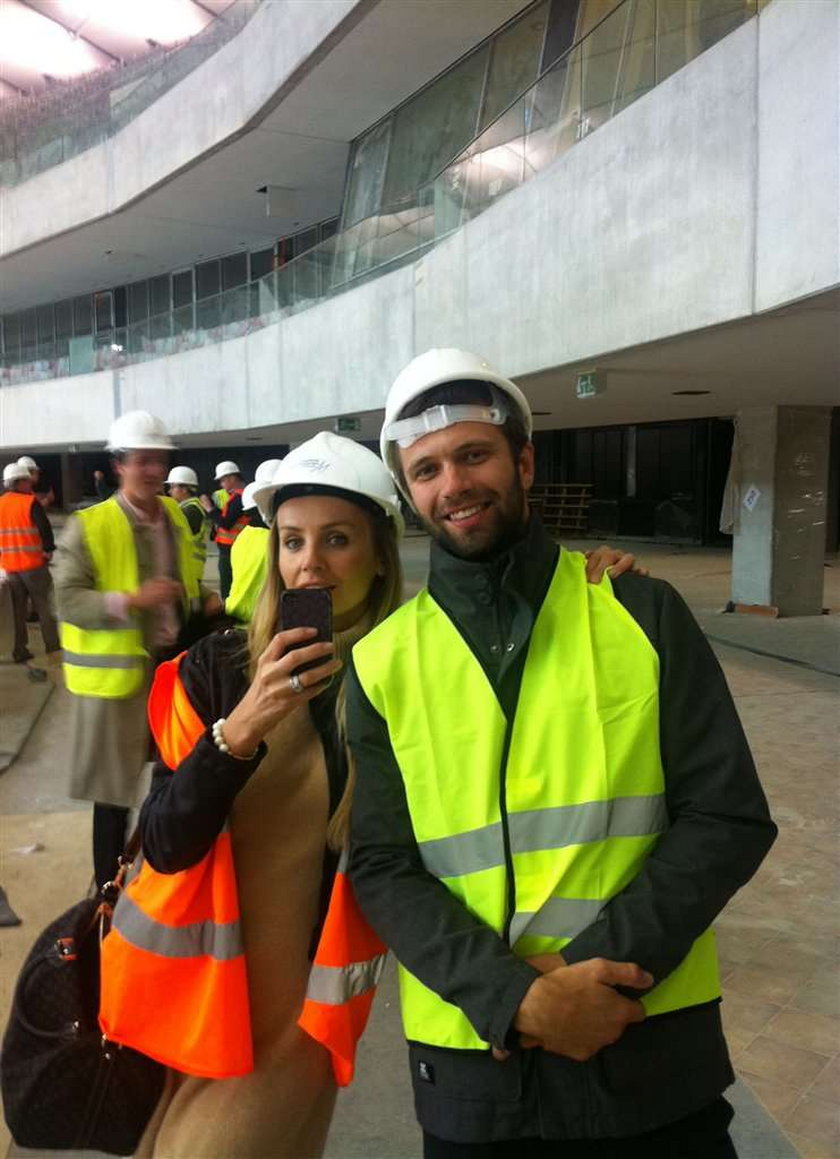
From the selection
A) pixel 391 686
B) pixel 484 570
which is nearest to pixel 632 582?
pixel 484 570

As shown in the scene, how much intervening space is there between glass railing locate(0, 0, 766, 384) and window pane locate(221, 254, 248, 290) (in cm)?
551

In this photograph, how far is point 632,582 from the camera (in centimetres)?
151

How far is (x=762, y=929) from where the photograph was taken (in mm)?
3389

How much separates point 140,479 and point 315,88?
40.4 feet

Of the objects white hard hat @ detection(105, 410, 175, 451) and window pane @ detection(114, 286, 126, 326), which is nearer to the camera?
white hard hat @ detection(105, 410, 175, 451)

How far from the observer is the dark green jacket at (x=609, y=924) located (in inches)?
50.0

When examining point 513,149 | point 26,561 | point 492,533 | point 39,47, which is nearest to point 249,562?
point 492,533

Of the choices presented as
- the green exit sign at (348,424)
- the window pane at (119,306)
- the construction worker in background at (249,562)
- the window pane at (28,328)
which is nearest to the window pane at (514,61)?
the green exit sign at (348,424)

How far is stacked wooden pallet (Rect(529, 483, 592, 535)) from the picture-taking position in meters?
21.9

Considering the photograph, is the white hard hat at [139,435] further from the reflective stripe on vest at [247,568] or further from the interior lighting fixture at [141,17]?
the interior lighting fixture at [141,17]

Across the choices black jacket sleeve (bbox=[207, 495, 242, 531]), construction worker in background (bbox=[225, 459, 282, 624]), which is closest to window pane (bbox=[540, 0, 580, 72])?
black jacket sleeve (bbox=[207, 495, 242, 531])

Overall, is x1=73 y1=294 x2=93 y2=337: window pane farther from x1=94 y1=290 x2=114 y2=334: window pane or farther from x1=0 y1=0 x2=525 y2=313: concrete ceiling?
x1=0 y1=0 x2=525 y2=313: concrete ceiling

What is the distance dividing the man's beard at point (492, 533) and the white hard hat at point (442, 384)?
0.48 feet

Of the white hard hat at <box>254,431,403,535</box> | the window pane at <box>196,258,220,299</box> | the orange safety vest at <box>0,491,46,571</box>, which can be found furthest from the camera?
the window pane at <box>196,258,220,299</box>
